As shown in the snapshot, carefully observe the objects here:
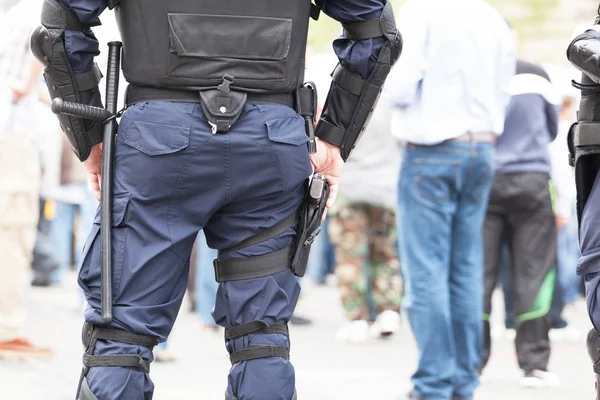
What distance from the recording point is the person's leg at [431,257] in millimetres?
6047

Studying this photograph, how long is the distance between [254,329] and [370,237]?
5.29m

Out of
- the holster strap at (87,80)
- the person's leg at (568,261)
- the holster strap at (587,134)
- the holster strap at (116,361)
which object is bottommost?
the holster strap at (116,361)

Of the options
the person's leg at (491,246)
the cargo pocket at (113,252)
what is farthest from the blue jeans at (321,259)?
the cargo pocket at (113,252)

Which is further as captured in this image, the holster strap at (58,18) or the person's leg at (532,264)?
the person's leg at (532,264)

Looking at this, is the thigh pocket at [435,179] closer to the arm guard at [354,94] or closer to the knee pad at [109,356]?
the arm guard at [354,94]

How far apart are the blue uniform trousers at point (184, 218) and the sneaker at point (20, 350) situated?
3.43 meters

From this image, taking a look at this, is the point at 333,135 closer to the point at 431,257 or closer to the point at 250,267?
the point at 250,267

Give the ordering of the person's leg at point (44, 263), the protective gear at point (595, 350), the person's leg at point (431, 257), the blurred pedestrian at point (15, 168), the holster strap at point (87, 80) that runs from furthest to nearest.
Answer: the person's leg at point (44, 263) < the blurred pedestrian at point (15, 168) < the person's leg at point (431, 257) < the protective gear at point (595, 350) < the holster strap at point (87, 80)

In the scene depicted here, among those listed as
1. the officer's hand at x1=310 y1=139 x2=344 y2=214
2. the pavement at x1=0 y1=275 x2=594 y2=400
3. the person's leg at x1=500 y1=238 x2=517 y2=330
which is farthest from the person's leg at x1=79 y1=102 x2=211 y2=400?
the person's leg at x1=500 y1=238 x2=517 y2=330

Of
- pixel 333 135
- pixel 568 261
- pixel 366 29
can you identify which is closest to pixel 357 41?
pixel 366 29

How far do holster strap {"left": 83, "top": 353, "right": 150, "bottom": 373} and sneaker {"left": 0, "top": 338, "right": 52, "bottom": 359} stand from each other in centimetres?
347

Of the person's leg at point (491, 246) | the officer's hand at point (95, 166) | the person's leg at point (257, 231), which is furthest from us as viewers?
the person's leg at point (491, 246)

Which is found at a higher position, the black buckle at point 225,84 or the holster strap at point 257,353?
the black buckle at point 225,84

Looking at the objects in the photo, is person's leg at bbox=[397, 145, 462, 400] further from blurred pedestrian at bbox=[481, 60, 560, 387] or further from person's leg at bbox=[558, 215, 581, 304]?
person's leg at bbox=[558, 215, 581, 304]
